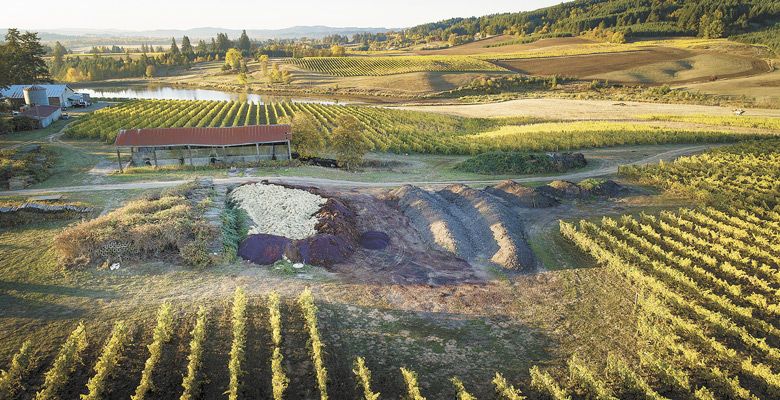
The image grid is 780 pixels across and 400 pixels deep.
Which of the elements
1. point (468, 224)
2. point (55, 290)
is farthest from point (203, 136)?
point (468, 224)

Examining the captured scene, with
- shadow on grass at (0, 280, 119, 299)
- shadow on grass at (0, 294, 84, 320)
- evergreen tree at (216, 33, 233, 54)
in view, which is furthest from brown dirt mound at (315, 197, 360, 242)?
evergreen tree at (216, 33, 233, 54)

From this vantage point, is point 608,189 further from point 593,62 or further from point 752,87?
point 593,62

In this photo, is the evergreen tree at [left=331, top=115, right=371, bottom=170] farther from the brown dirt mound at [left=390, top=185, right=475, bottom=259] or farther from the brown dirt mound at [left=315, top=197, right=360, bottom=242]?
the brown dirt mound at [left=315, top=197, right=360, bottom=242]

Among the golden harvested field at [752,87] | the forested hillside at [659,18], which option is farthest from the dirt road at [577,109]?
the forested hillside at [659,18]

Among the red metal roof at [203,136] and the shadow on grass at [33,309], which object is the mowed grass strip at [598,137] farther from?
the shadow on grass at [33,309]

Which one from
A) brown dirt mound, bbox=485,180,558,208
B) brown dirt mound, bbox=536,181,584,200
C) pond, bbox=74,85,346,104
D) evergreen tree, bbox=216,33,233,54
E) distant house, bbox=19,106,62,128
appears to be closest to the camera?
brown dirt mound, bbox=485,180,558,208
